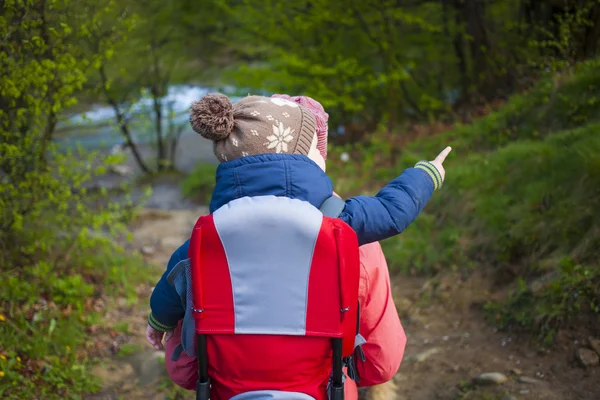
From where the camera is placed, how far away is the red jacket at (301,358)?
1.65m

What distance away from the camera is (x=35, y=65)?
388 cm

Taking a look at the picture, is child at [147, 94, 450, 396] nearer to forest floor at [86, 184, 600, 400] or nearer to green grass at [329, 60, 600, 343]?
forest floor at [86, 184, 600, 400]

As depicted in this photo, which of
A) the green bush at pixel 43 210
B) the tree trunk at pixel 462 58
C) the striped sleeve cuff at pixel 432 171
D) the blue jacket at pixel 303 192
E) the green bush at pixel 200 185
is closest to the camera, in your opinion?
the blue jacket at pixel 303 192

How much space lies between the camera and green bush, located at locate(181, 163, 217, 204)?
11805mm

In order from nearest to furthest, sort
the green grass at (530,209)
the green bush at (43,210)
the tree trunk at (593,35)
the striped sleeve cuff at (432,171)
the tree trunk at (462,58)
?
the striped sleeve cuff at (432,171), the green grass at (530,209), the green bush at (43,210), the tree trunk at (593,35), the tree trunk at (462,58)

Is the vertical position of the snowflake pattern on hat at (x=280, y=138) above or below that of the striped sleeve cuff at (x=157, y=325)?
above

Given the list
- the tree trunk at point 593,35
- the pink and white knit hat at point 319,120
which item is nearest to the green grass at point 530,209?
the tree trunk at point 593,35

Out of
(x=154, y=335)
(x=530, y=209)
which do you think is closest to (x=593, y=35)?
(x=530, y=209)

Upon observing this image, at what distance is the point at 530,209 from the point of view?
4.54m

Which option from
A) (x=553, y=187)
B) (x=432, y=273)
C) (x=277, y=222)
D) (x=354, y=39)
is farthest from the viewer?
(x=354, y=39)

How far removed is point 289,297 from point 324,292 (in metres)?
0.10

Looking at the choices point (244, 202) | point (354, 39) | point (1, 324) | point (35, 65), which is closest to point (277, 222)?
point (244, 202)

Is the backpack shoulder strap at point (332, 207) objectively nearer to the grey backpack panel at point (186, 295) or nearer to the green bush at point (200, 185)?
the grey backpack panel at point (186, 295)

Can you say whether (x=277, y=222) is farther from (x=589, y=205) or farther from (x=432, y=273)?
(x=432, y=273)
